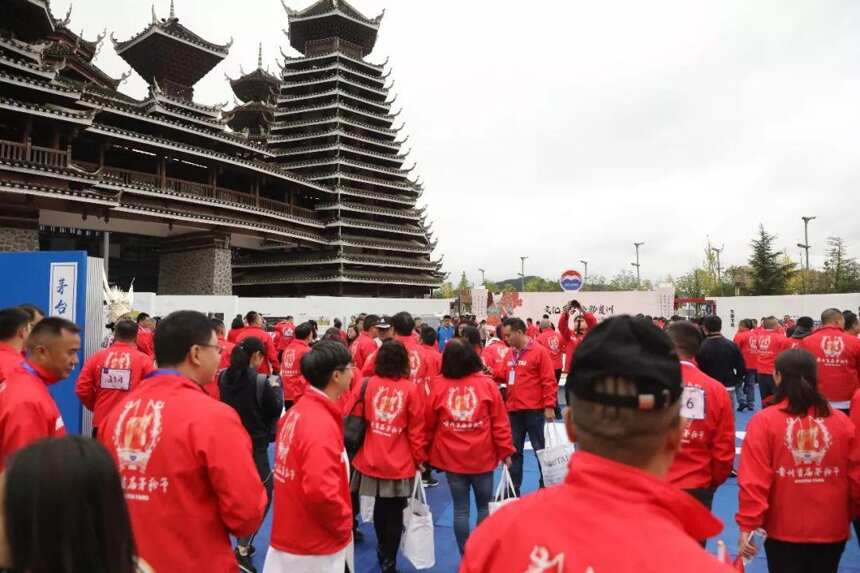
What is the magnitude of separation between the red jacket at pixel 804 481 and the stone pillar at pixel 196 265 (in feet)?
88.0

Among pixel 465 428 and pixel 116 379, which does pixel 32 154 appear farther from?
pixel 465 428

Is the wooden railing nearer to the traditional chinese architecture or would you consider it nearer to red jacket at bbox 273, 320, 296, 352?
the traditional chinese architecture

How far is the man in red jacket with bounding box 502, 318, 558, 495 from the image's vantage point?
5.78m

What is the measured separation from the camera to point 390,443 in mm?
4055

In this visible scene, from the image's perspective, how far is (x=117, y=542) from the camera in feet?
4.20

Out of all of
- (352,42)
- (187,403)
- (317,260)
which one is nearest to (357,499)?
(187,403)

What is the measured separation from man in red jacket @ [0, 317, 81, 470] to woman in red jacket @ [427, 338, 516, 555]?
2398 millimetres

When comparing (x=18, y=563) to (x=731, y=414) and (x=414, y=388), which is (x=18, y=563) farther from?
(x=731, y=414)

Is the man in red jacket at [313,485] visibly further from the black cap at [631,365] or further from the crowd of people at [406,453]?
the black cap at [631,365]

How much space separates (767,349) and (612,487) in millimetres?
10065

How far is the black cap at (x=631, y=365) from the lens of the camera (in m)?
1.16

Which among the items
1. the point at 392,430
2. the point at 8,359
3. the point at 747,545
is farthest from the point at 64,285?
the point at 747,545

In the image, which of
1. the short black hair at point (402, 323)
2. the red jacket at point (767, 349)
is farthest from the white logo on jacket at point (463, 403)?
the red jacket at point (767, 349)

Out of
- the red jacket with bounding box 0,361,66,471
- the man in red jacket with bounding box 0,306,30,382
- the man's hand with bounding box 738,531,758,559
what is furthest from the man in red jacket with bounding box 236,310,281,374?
the man's hand with bounding box 738,531,758,559
